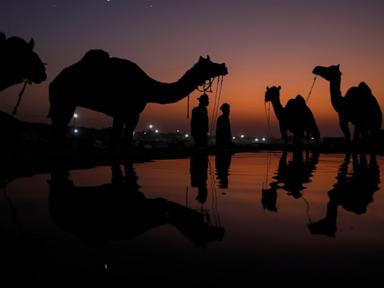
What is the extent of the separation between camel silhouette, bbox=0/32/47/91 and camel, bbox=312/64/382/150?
14114mm

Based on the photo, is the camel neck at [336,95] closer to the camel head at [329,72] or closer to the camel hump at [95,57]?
the camel head at [329,72]

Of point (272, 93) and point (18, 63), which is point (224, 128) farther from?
point (18, 63)

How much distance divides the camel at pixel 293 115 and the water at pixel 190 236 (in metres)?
20.3

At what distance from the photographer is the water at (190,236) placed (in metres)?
2.13

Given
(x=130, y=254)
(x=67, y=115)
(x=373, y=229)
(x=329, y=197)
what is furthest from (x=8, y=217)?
(x=67, y=115)

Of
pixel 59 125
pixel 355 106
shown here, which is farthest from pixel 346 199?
pixel 355 106

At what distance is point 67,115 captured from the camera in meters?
14.4

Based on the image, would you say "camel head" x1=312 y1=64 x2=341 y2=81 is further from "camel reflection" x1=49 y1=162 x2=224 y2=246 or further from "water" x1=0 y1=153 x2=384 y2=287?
"camel reflection" x1=49 y1=162 x2=224 y2=246

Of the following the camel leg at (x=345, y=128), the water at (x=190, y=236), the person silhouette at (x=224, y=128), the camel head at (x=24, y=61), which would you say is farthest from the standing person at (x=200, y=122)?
the water at (x=190, y=236)

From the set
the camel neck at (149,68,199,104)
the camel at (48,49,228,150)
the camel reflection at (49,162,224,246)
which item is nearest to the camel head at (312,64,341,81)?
the camel at (48,49,228,150)

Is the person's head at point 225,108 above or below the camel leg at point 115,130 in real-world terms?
above

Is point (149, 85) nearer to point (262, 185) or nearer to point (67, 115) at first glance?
point (67, 115)

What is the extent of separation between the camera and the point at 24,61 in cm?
1195

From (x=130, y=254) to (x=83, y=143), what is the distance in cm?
2189
